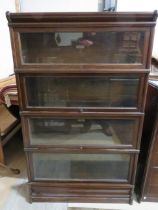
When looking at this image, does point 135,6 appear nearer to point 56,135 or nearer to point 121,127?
point 121,127

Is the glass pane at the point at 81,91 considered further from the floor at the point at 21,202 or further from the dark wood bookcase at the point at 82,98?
the floor at the point at 21,202

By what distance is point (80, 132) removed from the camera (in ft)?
4.64

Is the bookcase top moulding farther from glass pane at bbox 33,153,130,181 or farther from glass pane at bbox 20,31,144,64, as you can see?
glass pane at bbox 33,153,130,181

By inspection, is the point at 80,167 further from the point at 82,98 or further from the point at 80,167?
the point at 82,98

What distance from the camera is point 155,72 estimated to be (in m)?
1.48

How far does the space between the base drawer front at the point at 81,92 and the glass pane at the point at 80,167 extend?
16.8 inches

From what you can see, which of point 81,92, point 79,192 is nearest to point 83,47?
point 81,92

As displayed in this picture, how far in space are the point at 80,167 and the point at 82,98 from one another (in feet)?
2.00

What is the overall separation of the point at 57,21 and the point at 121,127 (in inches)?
30.1

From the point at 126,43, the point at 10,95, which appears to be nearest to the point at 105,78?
the point at 126,43

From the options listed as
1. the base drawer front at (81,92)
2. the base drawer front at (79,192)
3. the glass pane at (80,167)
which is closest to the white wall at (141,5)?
the base drawer front at (81,92)

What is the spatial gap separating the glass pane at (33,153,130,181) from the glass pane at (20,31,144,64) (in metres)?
0.70

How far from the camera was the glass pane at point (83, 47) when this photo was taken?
3.62ft

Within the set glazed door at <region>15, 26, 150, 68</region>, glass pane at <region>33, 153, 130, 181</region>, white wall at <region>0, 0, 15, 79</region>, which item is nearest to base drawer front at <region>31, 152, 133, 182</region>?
glass pane at <region>33, 153, 130, 181</region>
